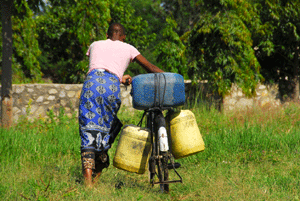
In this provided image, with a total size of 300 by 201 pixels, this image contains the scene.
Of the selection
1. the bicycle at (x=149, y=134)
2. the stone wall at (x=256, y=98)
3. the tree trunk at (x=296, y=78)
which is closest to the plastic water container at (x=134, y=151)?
the bicycle at (x=149, y=134)

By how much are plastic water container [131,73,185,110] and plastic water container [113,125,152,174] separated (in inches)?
11.0

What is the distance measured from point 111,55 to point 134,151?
1.01 metres

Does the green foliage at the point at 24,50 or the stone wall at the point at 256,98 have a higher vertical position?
the green foliage at the point at 24,50

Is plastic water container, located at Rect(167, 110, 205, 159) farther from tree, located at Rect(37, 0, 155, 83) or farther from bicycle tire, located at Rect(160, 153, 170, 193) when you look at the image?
tree, located at Rect(37, 0, 155, 83)

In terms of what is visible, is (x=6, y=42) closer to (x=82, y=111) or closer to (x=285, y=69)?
(x=82, y=111)

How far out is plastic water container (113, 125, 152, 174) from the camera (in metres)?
3.03

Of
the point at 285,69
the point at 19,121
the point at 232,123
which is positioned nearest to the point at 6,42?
the point at 19,121

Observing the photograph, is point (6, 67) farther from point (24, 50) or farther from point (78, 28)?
point (24, 50)

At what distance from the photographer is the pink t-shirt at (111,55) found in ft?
10.7

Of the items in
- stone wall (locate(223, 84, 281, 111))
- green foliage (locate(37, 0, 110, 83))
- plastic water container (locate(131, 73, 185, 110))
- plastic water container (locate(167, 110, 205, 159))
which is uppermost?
green foliage (locate(37, 0, 110, 83))

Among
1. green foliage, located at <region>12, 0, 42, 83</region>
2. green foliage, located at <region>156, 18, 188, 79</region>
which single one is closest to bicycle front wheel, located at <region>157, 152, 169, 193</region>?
green foliage, located at <region>156, 18, 188, 79</region>

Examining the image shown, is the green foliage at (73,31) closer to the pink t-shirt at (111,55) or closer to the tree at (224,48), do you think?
the tree at (224,48)

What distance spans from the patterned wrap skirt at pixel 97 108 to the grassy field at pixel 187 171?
46cm

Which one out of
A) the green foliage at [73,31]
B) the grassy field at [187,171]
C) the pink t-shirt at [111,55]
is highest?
the green foliage at [73,31]
